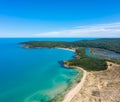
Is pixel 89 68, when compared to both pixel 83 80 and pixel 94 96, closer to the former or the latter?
pixel 83 80

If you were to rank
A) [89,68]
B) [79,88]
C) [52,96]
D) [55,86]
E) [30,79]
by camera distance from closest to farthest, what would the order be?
[52,96] → [79,88] → [55,86] → [30,79] → [89,68]

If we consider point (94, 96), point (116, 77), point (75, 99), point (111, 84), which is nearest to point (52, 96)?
point (75, 99)

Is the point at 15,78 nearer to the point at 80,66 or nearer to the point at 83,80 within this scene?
the point at 83,80

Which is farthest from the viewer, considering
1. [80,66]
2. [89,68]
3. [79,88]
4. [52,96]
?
[80,66]

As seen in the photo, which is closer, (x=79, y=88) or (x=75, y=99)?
(x=75, y=99)

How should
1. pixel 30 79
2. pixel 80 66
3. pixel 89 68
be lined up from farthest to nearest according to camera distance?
pixel 80 66 → pixel 89 68 → pixel 30 79

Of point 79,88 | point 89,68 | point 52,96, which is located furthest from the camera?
point 89,68

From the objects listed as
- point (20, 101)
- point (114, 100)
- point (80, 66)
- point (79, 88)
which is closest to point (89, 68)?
point (80, 66)

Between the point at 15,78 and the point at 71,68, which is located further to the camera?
the point at 71,68
